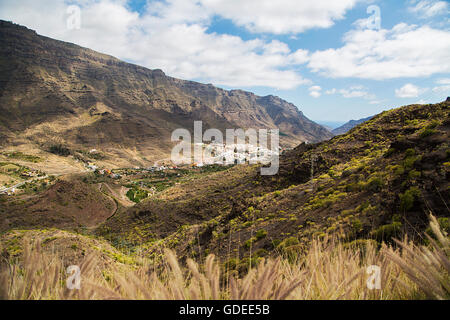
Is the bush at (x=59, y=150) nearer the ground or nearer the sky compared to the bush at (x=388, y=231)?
nearer the sky

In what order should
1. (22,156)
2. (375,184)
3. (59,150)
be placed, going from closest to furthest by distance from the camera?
1. (375,184)
2. (22,156)
3. (59,150)

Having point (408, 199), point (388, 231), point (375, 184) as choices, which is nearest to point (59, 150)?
point (375, 184)

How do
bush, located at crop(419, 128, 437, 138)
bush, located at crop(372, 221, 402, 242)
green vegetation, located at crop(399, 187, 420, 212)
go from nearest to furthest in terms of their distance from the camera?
1. bush, located at crop(372, 221, 402, 242)
2. green vegetation, located at crop(399, 187, 420, 212)
3. bush, located at crop(419, 128, 437, 138)

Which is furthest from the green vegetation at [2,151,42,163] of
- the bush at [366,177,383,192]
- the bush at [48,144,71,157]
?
the bush at [366,177,383,192]

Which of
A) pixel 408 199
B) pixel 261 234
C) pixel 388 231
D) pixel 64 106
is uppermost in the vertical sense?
pixel 64 106

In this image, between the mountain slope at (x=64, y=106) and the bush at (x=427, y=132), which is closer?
the bush at (x=427, y=132)

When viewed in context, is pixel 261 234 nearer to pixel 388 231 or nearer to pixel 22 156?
pixel 388 231

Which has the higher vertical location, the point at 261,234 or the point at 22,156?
the point at 22,156

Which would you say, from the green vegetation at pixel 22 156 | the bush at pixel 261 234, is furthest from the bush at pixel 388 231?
the green vegetation at pixel 22 156

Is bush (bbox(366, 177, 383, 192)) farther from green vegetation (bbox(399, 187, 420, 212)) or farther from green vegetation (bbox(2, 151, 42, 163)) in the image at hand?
green vegetation (bbox(2, 151, 42, 163))

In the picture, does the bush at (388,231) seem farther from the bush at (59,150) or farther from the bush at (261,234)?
the bush at (59,150)

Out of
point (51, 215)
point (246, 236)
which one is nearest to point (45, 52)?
point (51, 215)

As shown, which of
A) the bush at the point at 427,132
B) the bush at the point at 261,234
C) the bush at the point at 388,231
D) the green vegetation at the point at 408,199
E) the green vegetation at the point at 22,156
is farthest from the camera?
the green vegetation at the point at 22,156

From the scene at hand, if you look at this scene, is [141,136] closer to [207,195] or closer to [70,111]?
[70,111]
